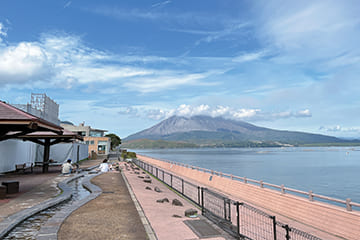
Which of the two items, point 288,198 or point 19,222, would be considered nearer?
point 19,222

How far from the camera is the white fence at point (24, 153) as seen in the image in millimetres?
19734

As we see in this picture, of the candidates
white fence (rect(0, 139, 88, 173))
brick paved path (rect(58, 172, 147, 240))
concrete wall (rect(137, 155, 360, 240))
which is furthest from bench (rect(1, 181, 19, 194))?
concrete wall (rect(137, 155, 360, 240))

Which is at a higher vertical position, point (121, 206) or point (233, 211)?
point (121, 206)

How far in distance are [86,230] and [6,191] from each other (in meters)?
6.48

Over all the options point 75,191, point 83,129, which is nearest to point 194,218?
point 75,191

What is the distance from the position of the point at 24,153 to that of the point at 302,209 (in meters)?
23.4

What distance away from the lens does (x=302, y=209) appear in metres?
11.8

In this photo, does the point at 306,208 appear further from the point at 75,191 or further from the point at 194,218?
the point at 75,191

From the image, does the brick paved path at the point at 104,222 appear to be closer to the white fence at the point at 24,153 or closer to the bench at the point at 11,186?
the bench at the point at 11,186

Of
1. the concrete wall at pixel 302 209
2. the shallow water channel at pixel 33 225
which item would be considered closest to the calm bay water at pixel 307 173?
the concrete wall at pixel 302 209

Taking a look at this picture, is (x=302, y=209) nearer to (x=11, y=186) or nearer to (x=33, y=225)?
(x=33, y=225)

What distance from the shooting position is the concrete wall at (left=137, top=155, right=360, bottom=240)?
939 cm

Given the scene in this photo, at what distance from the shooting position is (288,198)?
12.9 meters

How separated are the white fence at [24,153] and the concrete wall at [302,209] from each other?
16.6 m
